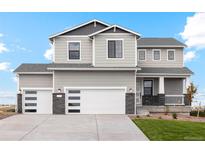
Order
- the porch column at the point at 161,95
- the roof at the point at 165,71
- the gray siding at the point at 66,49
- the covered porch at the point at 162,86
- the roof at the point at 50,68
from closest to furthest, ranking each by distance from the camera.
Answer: the roof at the point at 50,68 → the gray siding at the point at 66,49 → the porch column at the point at 161,95 → the covered porch at the point at 162,86 → the roof at the point at 165,71

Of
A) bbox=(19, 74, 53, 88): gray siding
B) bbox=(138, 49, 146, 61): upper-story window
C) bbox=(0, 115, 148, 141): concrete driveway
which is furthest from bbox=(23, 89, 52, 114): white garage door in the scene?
bbox=(138, 49, 146, 61): upper-story window

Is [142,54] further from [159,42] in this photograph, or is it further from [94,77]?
[94,77]

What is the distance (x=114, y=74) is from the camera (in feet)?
75.4

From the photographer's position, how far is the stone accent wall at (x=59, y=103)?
74.8 ft

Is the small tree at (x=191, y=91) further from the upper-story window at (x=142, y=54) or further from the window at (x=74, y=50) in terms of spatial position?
the window at (x=74, y=50)

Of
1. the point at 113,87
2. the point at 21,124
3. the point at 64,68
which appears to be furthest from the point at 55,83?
the point at 21,124

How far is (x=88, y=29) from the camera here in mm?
24625

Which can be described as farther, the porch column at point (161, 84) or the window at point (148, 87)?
the window at point (148, 87)

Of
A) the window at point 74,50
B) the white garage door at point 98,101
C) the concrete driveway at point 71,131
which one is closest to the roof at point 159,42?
the window at point 74,50

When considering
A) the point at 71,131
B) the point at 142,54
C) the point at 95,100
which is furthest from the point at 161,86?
the point at 71,131

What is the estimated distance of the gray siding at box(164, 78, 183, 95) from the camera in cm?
2700

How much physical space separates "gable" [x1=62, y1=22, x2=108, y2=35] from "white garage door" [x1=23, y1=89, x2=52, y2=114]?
4.76m
